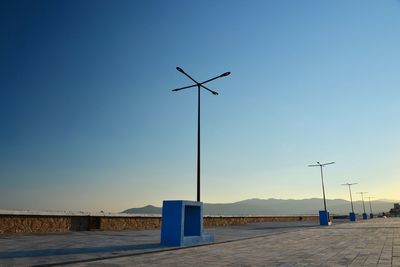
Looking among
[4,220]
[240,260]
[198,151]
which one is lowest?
[240,260]

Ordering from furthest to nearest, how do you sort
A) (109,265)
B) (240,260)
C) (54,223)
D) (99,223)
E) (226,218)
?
(226,218), (99,223), (54,223), (240,260), (109,265)

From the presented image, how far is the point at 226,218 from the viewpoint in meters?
38.5

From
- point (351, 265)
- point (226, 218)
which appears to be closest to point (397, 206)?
point (226, 218)

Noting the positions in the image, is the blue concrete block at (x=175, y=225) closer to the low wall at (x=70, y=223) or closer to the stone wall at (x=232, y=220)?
the low wall at (x=70, y=223)

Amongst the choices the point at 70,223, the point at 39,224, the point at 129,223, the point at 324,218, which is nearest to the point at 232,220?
the point at 324,218

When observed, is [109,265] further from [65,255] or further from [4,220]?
[4,220]

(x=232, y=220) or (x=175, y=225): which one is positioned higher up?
(x=232, y=220)

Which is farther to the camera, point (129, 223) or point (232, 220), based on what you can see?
point (232, 220)

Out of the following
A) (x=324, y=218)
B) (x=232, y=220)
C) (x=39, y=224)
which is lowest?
(x=39, y=224)

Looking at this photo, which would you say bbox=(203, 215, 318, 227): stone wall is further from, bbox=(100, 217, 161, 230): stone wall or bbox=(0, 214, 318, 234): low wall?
A: bbox=(0, 214, 318, 234): low wall

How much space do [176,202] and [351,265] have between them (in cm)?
793

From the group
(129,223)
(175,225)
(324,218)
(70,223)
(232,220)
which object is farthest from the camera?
(324,218)

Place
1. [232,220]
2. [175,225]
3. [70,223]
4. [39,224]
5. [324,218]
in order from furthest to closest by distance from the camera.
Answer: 1. [324,218]
2. [232,220]
3. [70,223]
4. [39,224]
5. [175,225]

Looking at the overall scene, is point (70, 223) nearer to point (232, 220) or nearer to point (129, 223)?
point (129, 223)
